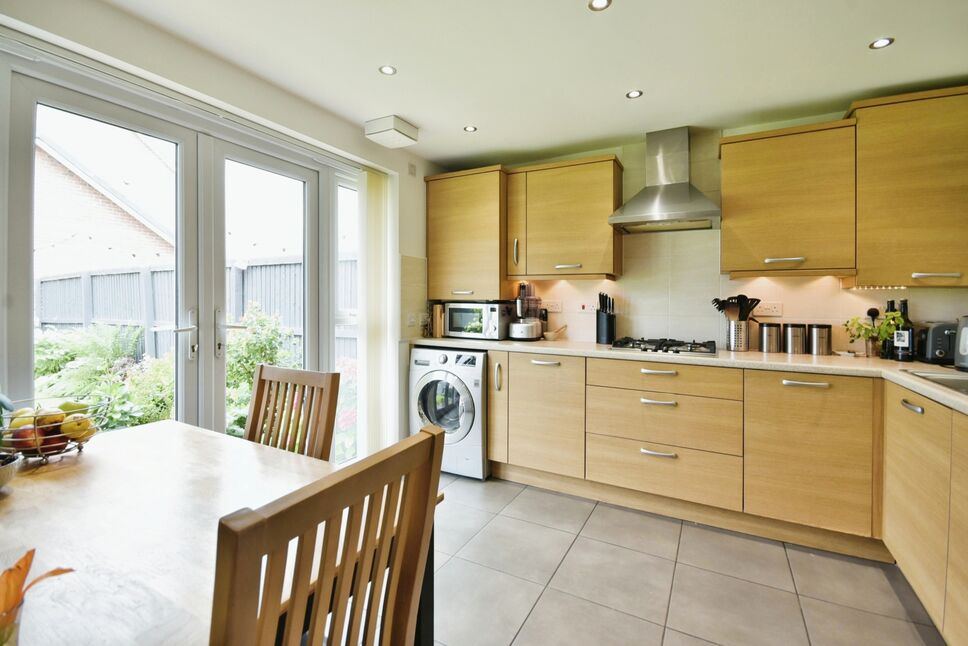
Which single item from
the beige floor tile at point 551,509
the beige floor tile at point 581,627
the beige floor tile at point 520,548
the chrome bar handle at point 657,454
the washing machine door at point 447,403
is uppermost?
the washing machine door at point 447,403

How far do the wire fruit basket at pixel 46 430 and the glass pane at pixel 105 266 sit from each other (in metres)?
0.26

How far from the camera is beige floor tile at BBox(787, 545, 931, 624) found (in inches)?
68.6

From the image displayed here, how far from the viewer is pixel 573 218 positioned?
9.93ft

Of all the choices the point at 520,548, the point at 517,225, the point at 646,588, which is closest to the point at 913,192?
the point at 517,225

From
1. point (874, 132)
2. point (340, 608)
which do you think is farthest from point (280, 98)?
point (874, 132)

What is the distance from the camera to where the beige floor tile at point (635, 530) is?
2184 millimetres

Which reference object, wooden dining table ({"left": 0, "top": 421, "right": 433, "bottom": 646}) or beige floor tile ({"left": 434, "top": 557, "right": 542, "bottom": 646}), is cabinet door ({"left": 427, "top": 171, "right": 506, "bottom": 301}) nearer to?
beige floor tile ({"left": 434, "top": 557, "right": 542, "bottom": 646})

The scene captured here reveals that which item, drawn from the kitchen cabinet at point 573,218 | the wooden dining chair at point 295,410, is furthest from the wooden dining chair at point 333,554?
the kitchen cabinet at point 573,218

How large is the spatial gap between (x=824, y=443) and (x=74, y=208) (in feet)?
11.1

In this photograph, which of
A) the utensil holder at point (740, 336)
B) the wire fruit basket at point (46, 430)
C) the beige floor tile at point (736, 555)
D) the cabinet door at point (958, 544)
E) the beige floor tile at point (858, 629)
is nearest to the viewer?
the wire fruit basket at point (46, 430)

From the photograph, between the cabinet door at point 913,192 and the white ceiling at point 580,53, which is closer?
the white ceiling at point 580,53

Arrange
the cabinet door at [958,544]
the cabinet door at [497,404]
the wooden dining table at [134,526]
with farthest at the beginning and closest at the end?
the cabinet door at [497,404] < the cabinet door at [958,544] < the wooden dining table at [134,526]

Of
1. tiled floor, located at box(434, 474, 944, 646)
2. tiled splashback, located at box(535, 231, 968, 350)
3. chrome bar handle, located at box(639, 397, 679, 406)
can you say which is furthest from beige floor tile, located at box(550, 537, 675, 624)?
tiled splashback, located at box(535, 231, 968, 350)

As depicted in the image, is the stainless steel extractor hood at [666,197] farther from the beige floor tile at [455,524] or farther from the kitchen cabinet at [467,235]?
the beige floor tile at [455,524]
